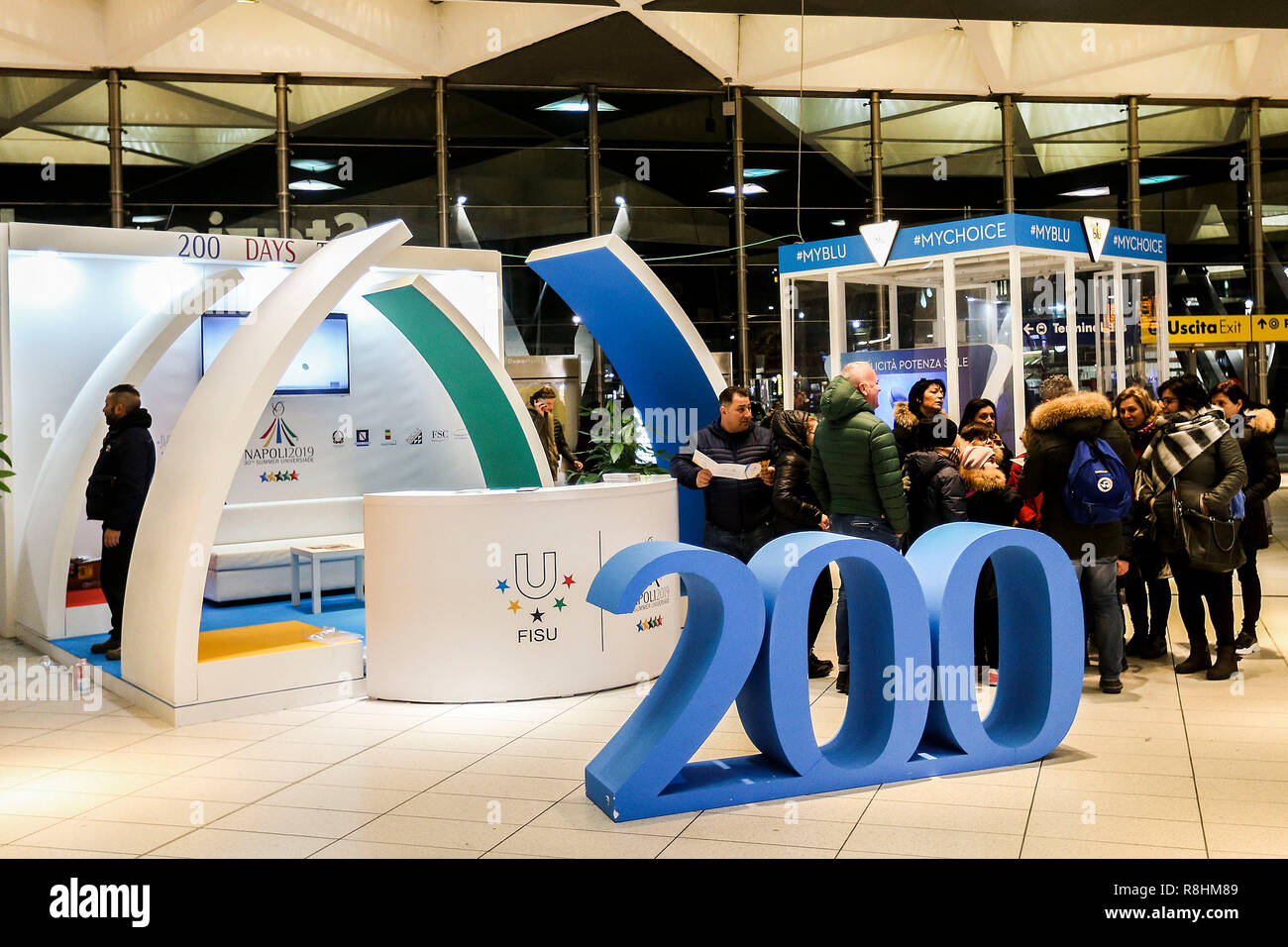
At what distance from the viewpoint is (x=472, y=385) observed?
8.25m

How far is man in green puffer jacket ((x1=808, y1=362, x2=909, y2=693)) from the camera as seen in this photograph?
17.0ft

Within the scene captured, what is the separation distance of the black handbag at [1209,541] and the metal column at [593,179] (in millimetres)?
9198

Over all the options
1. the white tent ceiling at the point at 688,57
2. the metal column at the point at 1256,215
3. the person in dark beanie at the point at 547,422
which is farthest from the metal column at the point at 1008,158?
the person in dark beanie at the point at 547,422

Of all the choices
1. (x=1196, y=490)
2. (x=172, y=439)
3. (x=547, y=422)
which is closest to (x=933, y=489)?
(x=1196, y=490)

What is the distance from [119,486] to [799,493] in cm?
369

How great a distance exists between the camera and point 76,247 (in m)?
7.34

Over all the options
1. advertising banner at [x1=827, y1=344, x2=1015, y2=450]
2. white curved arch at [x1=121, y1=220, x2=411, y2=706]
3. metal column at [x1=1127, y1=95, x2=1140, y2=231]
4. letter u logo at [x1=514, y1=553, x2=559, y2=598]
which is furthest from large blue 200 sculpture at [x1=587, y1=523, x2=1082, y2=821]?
metal column at [x1=1127, y1=95, x2=1140, y2=231]

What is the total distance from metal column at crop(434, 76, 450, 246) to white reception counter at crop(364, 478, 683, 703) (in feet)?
28.6

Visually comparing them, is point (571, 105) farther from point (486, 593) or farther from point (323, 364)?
point (486, 593)

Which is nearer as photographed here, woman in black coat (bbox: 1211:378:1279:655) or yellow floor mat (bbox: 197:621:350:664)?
yellow floor mat (bbox: 197:621:350:664)

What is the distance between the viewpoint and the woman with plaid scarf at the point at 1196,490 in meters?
5.43

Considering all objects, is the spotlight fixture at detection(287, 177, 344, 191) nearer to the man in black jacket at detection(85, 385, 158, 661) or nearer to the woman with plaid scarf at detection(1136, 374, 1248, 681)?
the man in black jacket at detection(85, 385, 158, 661)

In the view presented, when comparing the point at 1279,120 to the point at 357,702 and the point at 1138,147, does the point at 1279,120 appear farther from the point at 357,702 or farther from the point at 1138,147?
the point at 357,702

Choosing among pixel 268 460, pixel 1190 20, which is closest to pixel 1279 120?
pixel 1190 20
